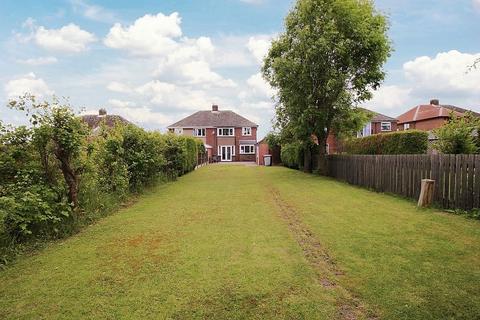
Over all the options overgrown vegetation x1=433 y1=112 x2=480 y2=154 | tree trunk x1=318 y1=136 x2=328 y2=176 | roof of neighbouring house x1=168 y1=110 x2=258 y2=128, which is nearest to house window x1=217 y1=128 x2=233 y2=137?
roof of neighbouring house x1=168 y1=110 x2=258 y2=128

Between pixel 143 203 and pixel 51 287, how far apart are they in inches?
272

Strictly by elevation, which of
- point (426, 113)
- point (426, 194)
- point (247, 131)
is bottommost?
point (426, 194)

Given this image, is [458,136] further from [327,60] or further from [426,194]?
[327,60]

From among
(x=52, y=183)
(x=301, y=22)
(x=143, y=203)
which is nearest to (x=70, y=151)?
(x=52, y=183)

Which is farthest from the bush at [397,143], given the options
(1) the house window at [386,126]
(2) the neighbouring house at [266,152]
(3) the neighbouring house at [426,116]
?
(1) the house window at [386,126]

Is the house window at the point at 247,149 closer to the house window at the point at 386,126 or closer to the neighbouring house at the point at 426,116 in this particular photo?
the house window at the point at 386,126

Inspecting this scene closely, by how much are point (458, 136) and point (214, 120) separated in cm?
4903

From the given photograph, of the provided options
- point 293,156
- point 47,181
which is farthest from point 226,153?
point 47,181

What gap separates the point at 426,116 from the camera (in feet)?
156

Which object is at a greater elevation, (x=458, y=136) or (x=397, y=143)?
(x=458, y=136)

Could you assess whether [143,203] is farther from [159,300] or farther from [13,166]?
[159,300]

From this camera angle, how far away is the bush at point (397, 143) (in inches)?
659

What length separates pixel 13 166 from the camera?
22.7ft

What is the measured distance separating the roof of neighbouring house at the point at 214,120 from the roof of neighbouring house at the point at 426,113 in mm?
23571
